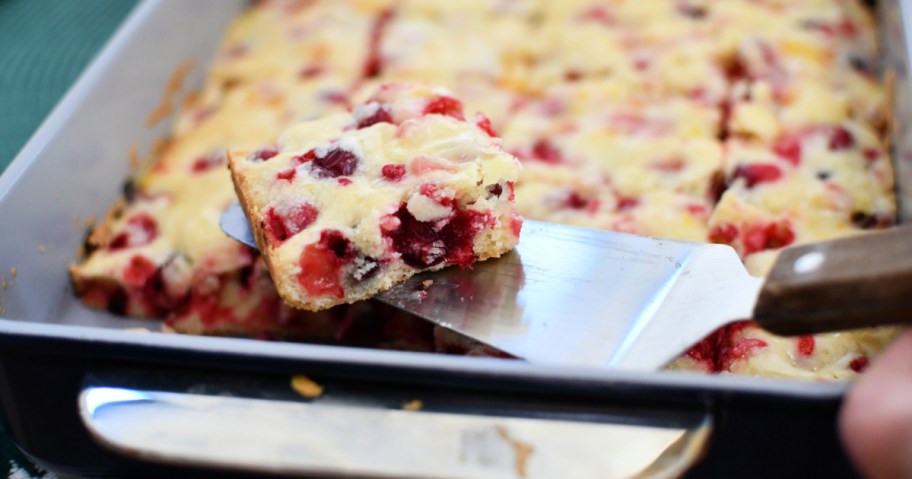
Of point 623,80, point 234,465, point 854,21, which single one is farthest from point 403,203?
point 854,21

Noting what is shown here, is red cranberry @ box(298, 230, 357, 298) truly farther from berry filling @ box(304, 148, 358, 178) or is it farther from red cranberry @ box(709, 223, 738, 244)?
red cranberry @ box(709, 223, 738, 244)

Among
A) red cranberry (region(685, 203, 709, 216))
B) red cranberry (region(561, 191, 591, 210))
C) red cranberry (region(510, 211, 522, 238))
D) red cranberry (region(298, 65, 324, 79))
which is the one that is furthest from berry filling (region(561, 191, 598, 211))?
red cranberry (region(298, 65, 324, 79))

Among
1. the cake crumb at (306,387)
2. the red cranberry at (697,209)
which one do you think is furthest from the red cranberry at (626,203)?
the cake crumb at (306,387)

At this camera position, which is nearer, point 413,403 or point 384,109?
point 413,403

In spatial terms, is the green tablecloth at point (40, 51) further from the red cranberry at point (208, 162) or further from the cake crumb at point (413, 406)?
the cake crumb at point (413, 406)

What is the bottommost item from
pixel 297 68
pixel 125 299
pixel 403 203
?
pixel 125 299

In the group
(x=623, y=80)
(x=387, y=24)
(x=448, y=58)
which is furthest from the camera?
(x=387, y=24)

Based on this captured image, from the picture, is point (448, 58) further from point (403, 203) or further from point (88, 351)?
point (88, 351)
